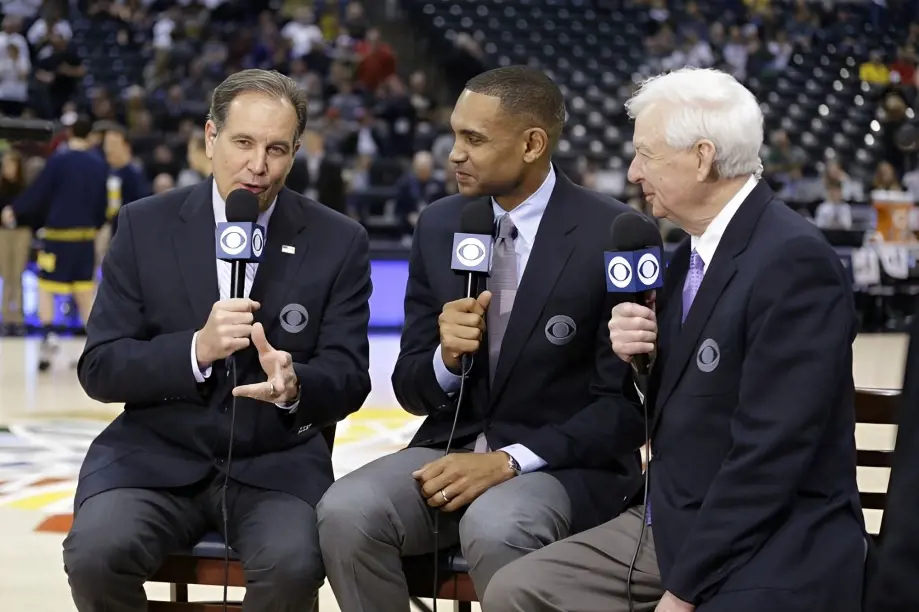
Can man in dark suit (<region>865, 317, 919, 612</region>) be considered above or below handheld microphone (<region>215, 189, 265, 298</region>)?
below

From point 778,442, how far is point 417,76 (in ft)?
46.6

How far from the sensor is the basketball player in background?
9234 mm

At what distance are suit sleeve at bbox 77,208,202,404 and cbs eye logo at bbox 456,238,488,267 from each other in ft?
2.31

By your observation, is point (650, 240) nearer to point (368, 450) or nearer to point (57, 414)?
point (368, 450)

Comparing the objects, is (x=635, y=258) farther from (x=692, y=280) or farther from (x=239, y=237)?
(x=239, y=237)

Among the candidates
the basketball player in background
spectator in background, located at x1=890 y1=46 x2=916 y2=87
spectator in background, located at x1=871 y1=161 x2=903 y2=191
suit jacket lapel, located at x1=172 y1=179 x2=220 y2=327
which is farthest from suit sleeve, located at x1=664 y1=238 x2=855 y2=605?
spectator in background, located at x1=890 y1=46 x2=916 y2=87

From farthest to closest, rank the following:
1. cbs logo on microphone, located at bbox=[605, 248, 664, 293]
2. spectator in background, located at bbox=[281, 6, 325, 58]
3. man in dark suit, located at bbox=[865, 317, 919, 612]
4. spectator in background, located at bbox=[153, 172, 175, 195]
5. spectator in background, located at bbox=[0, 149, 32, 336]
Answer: spectator in background, located at bbox=[281, 6, 325, 58] → spectator in background, located at bbox=[153, 172, 175, 195] → spectator in background, located at bbox=[0, 149, 32, 336] → cbs logo on microphone, located at bbox=[605, 248, 664, 293] → man in dark suit, located at bbox=[865, 317, 919, 612]

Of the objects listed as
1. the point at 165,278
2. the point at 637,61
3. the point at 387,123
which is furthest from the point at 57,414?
the point at 637,61

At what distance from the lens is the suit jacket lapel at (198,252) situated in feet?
10.4

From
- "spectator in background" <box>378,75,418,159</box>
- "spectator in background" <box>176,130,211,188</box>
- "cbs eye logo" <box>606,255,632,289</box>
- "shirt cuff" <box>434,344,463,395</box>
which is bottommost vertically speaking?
"shirt cuff" <box>434,344,463,395</box>

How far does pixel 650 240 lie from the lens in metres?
2.57

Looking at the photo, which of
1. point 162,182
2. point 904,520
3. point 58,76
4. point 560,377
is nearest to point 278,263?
point 560,377

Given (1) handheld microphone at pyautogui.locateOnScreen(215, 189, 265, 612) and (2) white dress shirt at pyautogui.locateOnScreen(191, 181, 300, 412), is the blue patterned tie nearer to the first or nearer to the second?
(2) white dress shirt at pyautogui.locateOnScreen(191, 181, 300, 412)

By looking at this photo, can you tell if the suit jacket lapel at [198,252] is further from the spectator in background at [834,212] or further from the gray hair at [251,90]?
the spectator in background at [834,212]
